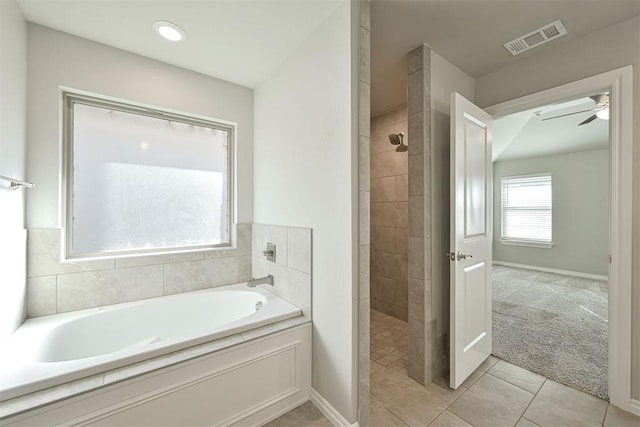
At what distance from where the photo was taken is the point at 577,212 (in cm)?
503

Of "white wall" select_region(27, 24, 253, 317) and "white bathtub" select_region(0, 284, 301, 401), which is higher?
"white wall" select_region(27, 24, 253, 317)

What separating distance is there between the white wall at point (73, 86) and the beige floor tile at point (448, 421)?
281cm

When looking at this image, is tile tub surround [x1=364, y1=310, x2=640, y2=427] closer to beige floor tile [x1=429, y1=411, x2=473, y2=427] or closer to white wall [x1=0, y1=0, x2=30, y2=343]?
beige floor tile [x1=429, y1=411, x2=473, y2=427]

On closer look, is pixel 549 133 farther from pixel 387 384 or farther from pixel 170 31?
pixel 170 31

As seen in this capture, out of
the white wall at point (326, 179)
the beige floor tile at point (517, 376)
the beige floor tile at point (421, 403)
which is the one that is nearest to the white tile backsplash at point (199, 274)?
the white wall at point (326, 179)

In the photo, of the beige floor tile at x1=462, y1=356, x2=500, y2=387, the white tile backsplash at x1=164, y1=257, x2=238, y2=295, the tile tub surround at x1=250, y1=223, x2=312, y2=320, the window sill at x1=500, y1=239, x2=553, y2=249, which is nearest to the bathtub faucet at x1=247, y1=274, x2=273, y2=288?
the tile tub surround at x1=250, y1=223, x2=312, y2=320

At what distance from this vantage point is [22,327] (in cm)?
153

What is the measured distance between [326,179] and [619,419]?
2.33 meters

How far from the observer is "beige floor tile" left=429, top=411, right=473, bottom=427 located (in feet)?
4.98

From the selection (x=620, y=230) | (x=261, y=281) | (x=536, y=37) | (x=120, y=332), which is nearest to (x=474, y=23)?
(x=536, y=37)

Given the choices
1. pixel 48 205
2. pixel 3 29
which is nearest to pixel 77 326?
pixel 48 205

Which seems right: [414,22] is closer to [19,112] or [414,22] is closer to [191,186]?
[191,186]

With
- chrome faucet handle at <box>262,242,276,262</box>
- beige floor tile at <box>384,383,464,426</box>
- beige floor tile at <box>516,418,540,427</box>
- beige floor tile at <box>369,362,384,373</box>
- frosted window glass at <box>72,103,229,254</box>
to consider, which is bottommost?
beige floor tile at <box>369,362,384,373</box>

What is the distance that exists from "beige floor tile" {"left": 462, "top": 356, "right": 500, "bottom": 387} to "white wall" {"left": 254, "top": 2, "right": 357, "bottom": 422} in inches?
40.9
